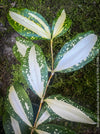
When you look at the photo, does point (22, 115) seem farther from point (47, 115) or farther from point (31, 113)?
point (47, 115)

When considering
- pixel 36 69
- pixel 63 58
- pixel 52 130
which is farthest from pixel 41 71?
pixel 52 130

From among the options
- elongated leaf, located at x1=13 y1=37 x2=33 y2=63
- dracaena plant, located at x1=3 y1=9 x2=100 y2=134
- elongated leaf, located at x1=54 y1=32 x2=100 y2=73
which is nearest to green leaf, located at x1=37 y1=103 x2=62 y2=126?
dracaena plant, located at x1=3 y1=9 x2=100 y2=134

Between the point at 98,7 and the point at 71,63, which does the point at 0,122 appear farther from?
the point at 98,7

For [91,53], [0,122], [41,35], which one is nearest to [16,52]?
[41,35]

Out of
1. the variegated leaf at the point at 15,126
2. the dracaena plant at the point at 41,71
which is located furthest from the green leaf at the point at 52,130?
the variegated leaf at the point at 15,126

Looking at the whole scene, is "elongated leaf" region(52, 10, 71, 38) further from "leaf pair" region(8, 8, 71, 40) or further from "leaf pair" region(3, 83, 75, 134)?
"leaf pair" region(3, 83, 75, 134)

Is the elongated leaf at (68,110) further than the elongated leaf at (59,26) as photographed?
No

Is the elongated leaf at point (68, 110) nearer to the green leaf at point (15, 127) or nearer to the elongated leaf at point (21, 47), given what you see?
the green leaf at point (15, 127)
